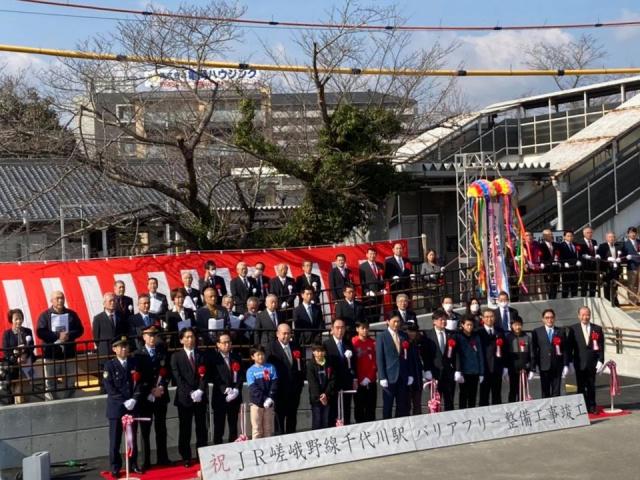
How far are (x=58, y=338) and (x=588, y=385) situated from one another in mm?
7399

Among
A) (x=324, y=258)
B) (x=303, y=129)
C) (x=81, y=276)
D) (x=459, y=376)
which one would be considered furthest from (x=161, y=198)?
(x=459, y=376)

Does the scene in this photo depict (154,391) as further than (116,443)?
Yes

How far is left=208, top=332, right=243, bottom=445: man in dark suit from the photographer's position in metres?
11.0

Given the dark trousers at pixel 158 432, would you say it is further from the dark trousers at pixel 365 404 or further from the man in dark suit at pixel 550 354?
the man in dark suit at pixel 550 354

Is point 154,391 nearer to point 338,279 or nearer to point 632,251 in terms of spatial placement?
point 338,279

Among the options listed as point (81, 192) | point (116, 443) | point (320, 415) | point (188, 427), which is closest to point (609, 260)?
point (320, 415)

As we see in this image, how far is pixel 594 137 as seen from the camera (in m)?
25.1

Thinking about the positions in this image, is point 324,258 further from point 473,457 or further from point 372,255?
point 473,457

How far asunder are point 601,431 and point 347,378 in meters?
3.43

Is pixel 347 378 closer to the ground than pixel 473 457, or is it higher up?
higher up

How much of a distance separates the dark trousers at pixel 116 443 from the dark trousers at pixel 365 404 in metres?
2.95

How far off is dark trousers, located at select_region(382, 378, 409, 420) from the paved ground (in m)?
0.89

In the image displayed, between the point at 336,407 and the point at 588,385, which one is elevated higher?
the point at 336,407

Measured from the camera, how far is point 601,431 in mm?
11867
